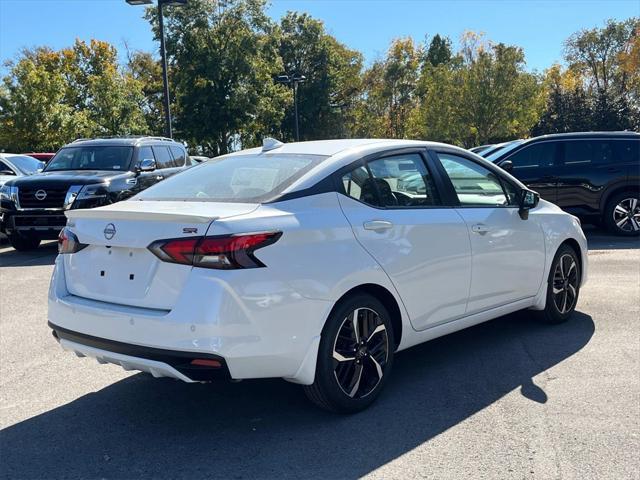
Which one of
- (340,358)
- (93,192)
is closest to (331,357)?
(340,358)

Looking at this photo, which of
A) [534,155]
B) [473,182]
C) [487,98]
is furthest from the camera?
[487,98]

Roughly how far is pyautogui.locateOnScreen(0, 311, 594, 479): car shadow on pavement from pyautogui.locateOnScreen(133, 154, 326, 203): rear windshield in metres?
1.33

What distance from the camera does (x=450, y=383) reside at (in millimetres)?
4266

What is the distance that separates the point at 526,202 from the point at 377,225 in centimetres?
183

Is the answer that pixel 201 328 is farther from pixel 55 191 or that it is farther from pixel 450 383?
pixel 55 191

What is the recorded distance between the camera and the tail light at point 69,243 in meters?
3.71

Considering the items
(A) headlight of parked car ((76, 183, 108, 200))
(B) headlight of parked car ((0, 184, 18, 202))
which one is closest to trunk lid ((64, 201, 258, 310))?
(A) headlight of parked car ((76, 183, 108, 200))

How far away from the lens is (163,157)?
39.4 ft

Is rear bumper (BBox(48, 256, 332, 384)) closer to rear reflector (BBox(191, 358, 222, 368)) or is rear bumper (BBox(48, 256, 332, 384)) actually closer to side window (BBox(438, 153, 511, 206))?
rear reflector (BBox(191, 358, 222, 368))

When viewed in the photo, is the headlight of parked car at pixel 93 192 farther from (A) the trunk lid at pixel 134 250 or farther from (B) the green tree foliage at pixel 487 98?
(B) the green tree foliage at pixel 487 98

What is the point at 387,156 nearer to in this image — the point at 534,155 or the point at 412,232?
the point at 412,232

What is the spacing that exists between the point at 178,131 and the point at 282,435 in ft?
127

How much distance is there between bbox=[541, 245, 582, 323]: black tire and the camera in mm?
5426

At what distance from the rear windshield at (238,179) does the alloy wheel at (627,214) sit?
347 inches
